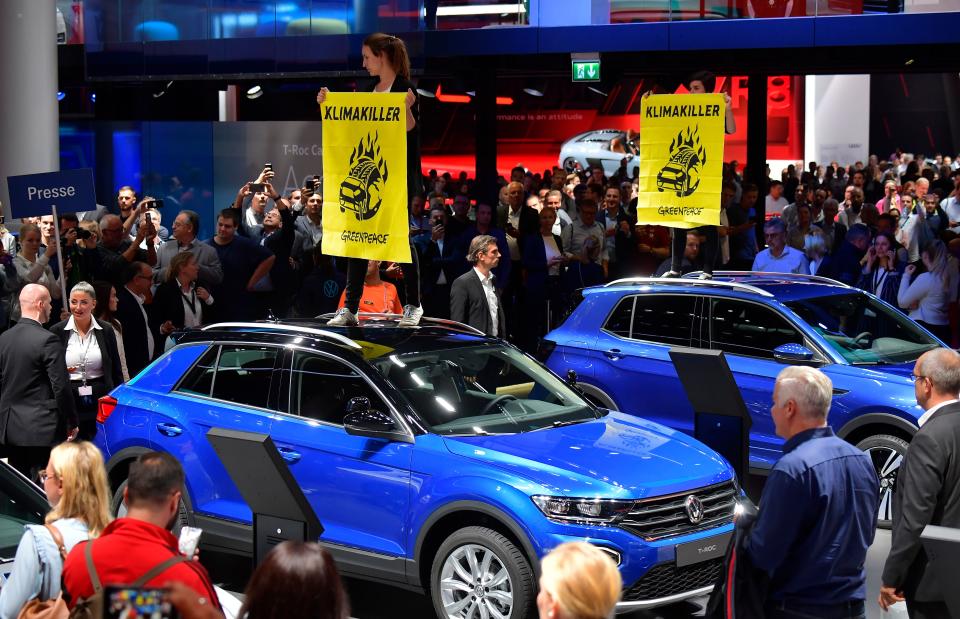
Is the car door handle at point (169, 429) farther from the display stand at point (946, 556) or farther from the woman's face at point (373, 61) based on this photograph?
the display stand at point (946, 556)

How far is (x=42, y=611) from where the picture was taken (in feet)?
16.7

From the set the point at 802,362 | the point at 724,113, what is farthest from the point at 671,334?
the point at 724,113

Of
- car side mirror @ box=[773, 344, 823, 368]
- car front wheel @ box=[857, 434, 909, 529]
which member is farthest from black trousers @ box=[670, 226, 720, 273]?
car front wheel @ box=[857, 434, 909, 529]

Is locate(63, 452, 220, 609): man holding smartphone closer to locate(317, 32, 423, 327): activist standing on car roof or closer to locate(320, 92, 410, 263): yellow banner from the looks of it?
locate(317, 32, 423, 327): activist standing on car roof

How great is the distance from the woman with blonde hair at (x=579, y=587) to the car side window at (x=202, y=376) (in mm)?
5386

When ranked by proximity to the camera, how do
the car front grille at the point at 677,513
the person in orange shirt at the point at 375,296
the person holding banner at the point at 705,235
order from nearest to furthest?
the car front grille at the point at 677,513 < the person in orange shirt at the point at 375,296 < the person holding banner at the point at 705,235

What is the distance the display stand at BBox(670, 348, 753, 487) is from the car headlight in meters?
1.13

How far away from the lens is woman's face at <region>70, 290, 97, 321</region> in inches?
405

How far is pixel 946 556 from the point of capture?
5.00 metres

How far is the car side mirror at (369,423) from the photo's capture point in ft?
26.0

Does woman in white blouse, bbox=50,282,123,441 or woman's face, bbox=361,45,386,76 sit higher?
woman's face, bbox=361,45,386,76

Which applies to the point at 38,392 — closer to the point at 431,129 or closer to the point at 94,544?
the point at 94,544

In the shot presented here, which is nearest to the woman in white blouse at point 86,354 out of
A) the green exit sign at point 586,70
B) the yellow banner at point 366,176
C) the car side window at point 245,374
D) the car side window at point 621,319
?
the car side window at point 245,374

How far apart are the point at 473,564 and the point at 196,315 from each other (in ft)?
20.5
